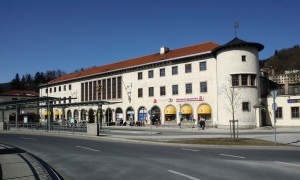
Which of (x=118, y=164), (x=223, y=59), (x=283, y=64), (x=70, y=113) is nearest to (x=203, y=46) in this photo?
(x=223, y=59)

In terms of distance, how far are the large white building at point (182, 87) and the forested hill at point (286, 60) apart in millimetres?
86594

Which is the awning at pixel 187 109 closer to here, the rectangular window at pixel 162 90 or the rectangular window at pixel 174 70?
the rectangular window at pixel 162 90

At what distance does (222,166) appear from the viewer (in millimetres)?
12141

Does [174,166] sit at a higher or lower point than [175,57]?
lower

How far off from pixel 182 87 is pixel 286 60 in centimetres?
10497

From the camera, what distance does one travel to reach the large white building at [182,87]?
48.2 meters

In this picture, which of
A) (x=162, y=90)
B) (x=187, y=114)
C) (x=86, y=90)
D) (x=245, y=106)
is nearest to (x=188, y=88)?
(x=187, y=114)

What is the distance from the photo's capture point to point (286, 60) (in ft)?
477

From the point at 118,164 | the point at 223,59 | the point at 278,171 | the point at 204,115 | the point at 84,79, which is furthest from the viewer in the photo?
the point at 84,79

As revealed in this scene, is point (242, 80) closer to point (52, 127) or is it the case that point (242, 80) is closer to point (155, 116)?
point (155, 116)

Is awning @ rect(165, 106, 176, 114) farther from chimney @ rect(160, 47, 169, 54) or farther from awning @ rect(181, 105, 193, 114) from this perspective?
chimney @ rect(160, 47, 169, 54)

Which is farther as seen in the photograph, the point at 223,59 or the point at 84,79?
the point at 84,79

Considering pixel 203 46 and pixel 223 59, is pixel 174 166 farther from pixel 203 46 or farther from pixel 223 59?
pixel 203 46

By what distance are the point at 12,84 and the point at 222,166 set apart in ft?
558
